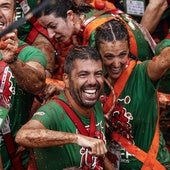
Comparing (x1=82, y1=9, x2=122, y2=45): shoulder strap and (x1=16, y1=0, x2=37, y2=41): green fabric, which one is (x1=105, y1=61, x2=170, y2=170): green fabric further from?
(x1=16, y1=0, x2=37, y2=41): green fabric

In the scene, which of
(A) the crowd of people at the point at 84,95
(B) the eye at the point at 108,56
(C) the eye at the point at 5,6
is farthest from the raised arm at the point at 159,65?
(C) the eye at the point at 5,6

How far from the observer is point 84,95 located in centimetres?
461

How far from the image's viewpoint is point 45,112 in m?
4.43

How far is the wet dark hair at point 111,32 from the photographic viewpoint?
16.6 ft

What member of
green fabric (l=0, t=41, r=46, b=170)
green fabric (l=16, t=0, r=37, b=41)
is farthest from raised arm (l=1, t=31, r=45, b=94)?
green fabric (l=16, t=0, r=37, b=41)

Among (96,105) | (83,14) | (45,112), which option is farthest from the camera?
(83,14)

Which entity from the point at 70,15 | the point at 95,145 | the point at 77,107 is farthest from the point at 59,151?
the point at 70,15

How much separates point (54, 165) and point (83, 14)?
1.66 m

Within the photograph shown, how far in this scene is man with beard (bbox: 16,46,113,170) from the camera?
4.42m

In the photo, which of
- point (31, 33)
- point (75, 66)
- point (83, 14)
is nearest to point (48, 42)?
point (31, 33)

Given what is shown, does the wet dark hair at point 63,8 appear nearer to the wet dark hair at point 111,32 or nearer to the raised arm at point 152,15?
the wet dark hair at point 111,32

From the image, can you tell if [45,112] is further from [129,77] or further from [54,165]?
[129,77]

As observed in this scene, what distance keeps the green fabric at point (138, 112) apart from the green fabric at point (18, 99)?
26.5 inches

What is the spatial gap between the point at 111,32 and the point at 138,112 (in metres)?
0.64
